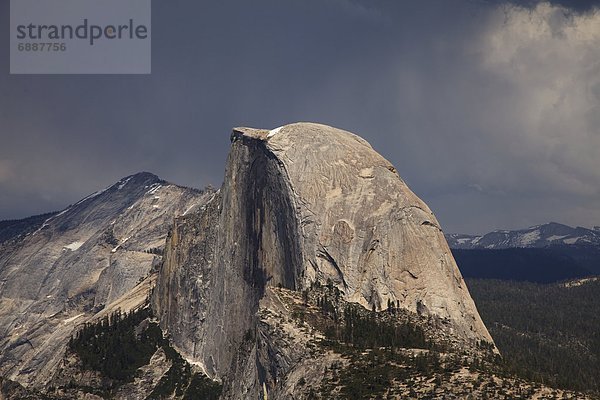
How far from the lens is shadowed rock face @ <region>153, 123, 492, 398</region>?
151750mm

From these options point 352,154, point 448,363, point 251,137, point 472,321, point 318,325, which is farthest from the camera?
point 251,137

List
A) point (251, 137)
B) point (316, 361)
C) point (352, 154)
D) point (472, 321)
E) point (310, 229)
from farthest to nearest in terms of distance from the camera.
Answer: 1. point (251, 137)
2. point (352, 154)
3. point (310, 229)
4. point (472, 321)
5. point (316, 361)

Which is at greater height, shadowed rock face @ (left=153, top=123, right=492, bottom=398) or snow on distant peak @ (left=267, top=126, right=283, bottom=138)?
snow on distant peak @ (left=267, top=126, right=283, bottom=138)

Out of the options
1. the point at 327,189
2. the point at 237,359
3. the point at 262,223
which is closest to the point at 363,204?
the point at 327,189

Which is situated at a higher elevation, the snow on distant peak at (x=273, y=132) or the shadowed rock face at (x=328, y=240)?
Answer: the snow on distant peak at (x=273, y=132)

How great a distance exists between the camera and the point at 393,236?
6289 inches

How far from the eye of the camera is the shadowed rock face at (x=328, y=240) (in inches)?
5974

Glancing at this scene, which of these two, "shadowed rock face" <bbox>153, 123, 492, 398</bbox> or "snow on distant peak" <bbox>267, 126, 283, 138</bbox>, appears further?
"snow on distant peak" <bbox>267, 126, 283, 138</bbox>

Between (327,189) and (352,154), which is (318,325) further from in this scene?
(352,154)

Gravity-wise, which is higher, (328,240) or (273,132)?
(273,132)

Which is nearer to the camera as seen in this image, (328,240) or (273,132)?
(328,240)

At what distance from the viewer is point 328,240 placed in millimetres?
161125

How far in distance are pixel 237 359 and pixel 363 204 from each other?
50.9 meters

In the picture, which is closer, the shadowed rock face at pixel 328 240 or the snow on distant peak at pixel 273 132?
the shadowed rock face at pixel 328 240
